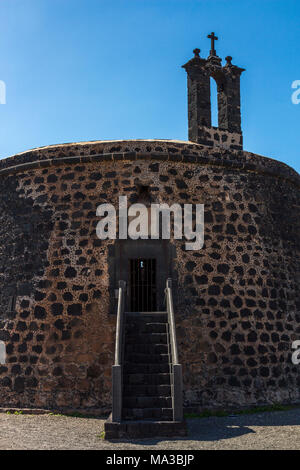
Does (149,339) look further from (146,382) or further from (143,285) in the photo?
(143,285)

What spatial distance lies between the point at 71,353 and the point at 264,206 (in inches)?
Answer: 192

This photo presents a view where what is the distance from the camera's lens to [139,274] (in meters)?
9.56

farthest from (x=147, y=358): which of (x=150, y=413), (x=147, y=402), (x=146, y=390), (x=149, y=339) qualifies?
(x=150, y=413)

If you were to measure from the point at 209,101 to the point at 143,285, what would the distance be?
4658 mm

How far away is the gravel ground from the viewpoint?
5.87m

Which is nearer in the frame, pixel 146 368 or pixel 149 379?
pixel 149 379

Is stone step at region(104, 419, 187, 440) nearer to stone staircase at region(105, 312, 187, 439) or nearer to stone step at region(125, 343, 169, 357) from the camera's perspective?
stone staircase at region(105, 312, 187, 439)

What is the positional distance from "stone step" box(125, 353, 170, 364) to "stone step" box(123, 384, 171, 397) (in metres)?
0.54

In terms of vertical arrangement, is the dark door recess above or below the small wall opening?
above

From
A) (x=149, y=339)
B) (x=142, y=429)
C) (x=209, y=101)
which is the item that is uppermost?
(x=209, y=101)

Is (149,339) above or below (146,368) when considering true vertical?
above

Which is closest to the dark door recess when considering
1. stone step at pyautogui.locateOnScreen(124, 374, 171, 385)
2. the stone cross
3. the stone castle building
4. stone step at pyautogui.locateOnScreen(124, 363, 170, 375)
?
the stone castle building

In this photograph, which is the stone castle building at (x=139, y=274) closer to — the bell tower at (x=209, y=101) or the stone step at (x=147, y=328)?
the stone step at (x=147, y=328)

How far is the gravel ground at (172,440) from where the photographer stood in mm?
5871
